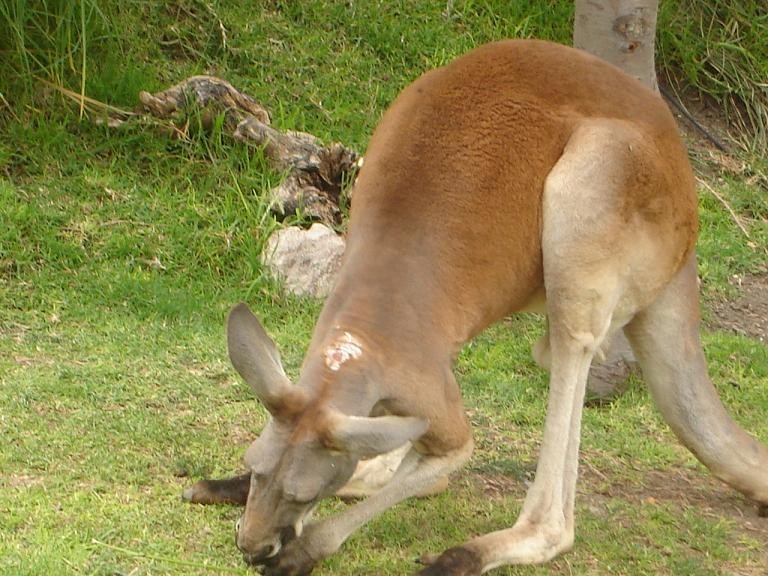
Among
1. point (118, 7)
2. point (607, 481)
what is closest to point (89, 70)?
point (118, 7)

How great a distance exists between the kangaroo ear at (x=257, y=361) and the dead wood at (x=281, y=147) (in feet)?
9.99

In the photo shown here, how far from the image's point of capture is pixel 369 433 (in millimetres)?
3533

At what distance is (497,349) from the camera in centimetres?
615

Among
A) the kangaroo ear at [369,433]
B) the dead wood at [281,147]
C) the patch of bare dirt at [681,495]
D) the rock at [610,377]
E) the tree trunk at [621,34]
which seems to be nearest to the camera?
the kangaroo ear at [369,433]

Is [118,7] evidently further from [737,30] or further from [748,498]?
[748,498]

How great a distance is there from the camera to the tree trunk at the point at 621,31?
19.7 ft

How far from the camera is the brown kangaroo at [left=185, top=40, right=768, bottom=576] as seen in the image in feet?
12.3

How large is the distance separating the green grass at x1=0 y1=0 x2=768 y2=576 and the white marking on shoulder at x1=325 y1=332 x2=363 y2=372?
71 centimetres

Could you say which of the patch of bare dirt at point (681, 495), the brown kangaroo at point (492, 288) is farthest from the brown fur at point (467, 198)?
the patch of bare dirt at point (681, 495)

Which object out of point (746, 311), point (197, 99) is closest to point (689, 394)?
point (746, 311)

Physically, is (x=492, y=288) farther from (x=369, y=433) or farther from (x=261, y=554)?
(x=261, y=554)

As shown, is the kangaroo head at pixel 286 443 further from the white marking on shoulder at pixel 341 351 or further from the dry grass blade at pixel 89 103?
the dry grass blade at pixel 89 103

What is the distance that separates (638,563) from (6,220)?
11.3 feet

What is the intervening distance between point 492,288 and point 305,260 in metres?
2.26
